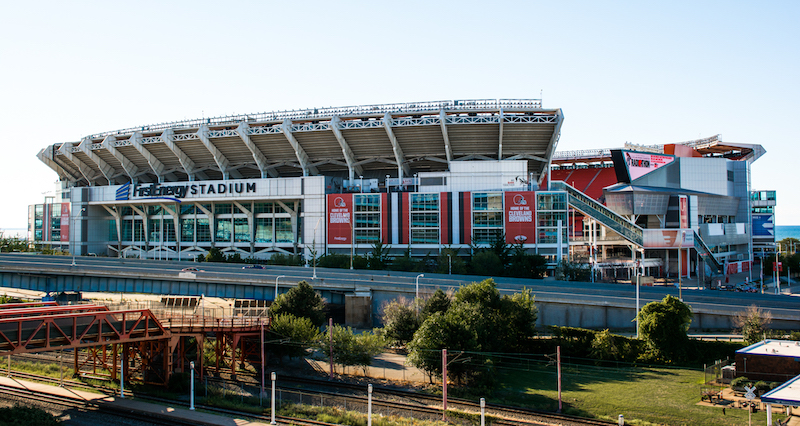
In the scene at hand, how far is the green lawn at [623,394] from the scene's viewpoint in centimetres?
2797

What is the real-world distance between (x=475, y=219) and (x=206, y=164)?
51459mm

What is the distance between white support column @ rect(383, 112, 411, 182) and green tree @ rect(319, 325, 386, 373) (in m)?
50.4

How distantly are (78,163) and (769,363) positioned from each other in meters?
117

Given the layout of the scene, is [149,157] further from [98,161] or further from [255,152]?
[255,152]

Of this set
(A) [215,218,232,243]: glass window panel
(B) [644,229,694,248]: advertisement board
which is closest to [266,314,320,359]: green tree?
(B) [644,229,694,248]: advertisement board

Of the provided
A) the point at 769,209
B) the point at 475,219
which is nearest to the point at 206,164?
the point at 475,219

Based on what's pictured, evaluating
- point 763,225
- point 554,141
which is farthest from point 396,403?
point 763,225

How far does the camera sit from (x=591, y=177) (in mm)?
129625

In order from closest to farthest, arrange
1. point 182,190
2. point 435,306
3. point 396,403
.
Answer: point 396,403
point 435,306
point 182,190

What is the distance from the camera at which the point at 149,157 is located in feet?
328

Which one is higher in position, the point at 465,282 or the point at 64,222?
the point at 64,222

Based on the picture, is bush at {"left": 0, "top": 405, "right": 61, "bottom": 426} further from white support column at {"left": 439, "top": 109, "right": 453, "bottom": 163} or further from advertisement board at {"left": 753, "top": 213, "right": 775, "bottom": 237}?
advertisement board at {"left": 753, "top": 213, "right": 775, "bottom": 237}

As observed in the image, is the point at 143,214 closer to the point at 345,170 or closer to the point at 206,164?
the point at 206,164

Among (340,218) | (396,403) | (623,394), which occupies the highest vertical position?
(340,218)
